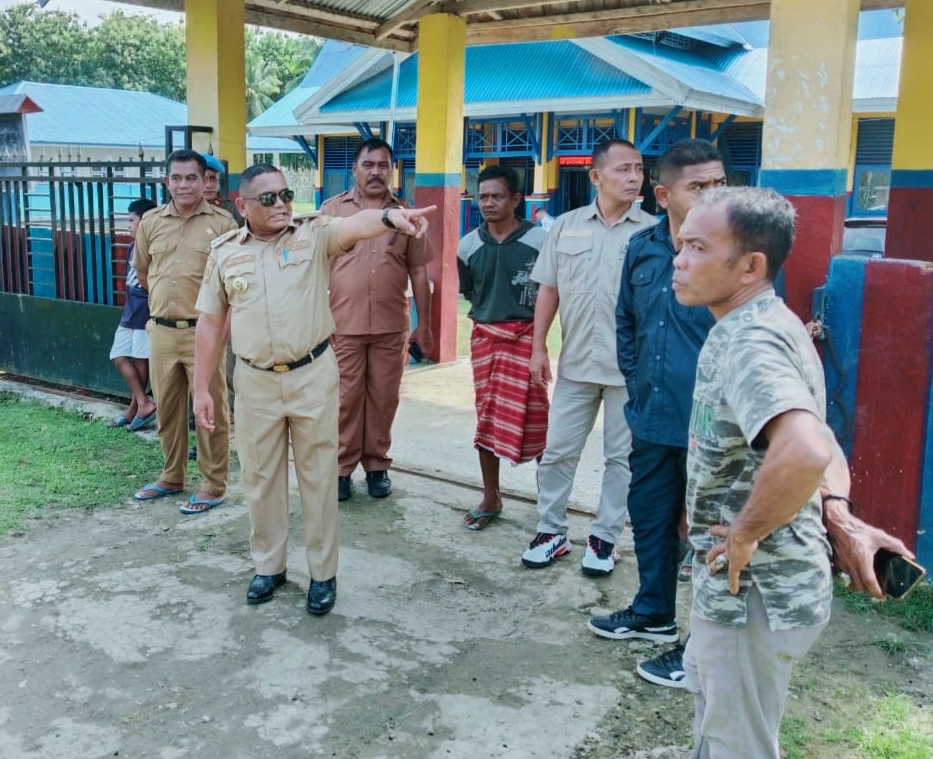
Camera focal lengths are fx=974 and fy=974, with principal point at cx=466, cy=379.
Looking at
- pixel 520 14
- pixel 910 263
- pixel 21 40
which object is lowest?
pixel 910 263

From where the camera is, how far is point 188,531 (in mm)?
4840

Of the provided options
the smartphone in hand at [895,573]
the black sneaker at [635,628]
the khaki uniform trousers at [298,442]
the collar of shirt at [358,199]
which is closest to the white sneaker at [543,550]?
the black sneaker at [635,628]

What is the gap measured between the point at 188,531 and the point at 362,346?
1.29 metres

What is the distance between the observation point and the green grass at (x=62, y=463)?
5.26m

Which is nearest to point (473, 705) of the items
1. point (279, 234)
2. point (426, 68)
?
point (279, 234)

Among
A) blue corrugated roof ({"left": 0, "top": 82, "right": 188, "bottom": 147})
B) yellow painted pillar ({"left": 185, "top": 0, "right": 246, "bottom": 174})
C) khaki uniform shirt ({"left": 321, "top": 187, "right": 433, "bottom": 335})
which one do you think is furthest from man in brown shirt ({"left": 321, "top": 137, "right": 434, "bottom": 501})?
blue corrugated roof ({"left": 0, "top": 82, "right": 188, "bottom": 147})

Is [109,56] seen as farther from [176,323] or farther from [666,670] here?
[666,670]

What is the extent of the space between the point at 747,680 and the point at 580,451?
2184 mm

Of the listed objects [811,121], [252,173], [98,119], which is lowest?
[252,173]

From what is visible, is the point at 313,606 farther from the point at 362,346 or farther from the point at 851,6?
the point at 851,6

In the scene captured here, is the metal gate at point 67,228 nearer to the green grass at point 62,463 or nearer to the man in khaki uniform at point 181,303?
the green grass at point 62,463

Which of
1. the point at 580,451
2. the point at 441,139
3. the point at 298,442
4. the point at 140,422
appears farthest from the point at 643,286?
the point at 441,139

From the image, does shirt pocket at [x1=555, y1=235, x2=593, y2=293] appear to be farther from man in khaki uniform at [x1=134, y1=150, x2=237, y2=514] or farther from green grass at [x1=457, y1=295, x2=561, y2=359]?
green grass at [x1=457, y1=295, x2=561, y2=359]

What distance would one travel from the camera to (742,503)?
214 centimetres
